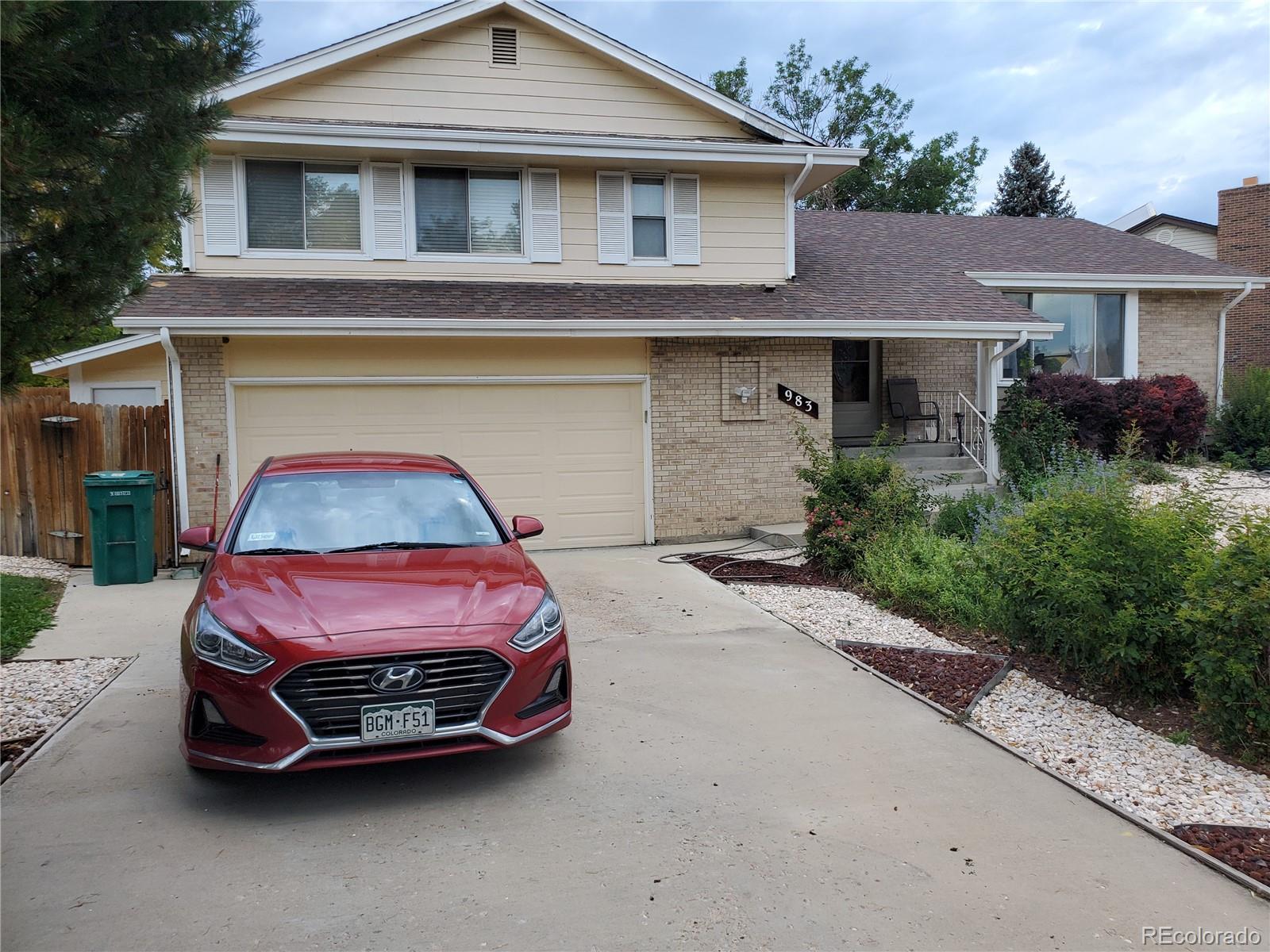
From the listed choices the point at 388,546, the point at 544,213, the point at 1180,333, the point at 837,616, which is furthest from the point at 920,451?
the point at 388,546

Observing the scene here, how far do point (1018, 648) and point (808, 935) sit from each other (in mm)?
4151

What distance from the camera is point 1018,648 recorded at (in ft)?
21.8

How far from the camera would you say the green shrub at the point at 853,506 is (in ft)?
30.6

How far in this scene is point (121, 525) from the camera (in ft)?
32.4

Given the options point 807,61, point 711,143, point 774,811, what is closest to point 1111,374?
point 711,143

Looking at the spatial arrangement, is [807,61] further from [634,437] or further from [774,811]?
[774,811]

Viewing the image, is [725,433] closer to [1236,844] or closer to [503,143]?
[503,143]

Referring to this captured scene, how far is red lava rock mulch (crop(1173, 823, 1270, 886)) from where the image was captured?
3.66 meters

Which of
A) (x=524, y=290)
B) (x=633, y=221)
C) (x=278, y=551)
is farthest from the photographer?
(x=633, y=221)

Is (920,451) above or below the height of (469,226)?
below

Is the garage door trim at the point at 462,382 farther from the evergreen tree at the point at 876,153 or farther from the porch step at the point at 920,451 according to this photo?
the evergreen tree at the point at 876,153

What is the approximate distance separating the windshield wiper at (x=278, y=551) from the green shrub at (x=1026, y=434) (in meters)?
11.1

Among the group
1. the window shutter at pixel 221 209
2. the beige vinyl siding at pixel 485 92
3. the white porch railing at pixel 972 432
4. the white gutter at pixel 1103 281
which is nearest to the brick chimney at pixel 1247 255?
the white gutter at pixel 1103 281

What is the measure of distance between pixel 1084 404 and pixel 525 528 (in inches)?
476
